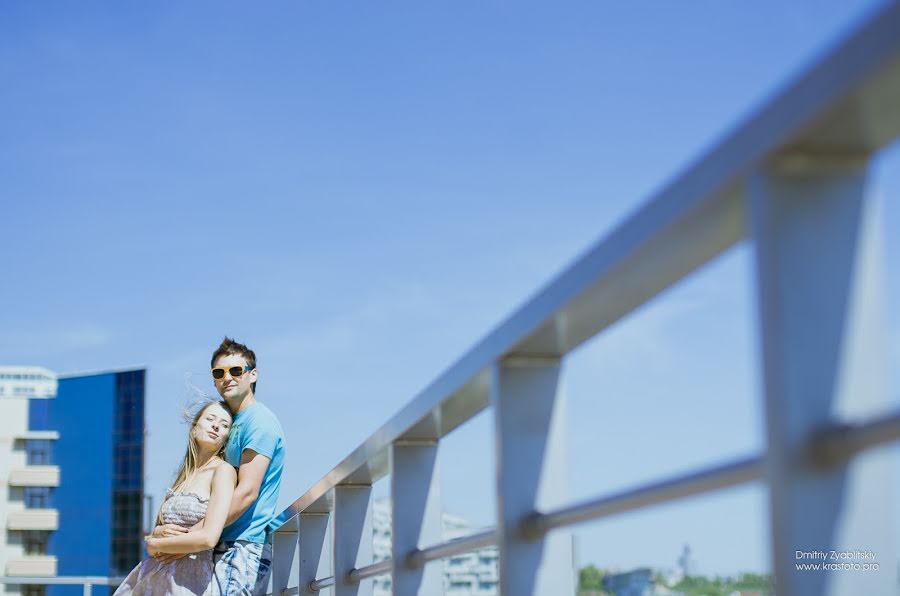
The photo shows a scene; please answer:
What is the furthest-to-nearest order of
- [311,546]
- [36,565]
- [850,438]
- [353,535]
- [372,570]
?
[36,565], [311,546], [353,535], [372,570], [850,438]

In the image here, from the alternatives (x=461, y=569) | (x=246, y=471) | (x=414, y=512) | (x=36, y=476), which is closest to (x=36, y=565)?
(x=36, y=476)

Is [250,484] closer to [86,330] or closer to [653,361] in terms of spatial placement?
[653,361]

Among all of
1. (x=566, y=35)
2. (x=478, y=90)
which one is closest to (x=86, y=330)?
(x=478, y=90)

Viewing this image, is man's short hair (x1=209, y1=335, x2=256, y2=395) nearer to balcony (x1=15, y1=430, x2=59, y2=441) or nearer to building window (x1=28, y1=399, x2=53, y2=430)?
balcony (x1=15, y1=430, x2=59, y2=441)

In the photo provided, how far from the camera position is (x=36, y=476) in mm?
50219

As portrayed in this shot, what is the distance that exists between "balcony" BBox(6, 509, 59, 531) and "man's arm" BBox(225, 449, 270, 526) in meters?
47.6

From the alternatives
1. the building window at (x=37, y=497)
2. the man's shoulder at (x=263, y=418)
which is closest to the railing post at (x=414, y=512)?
the man's shoulder at (x=263, y=418)

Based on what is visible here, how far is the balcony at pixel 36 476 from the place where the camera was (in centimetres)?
4966

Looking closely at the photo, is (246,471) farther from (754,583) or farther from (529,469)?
(754,583)

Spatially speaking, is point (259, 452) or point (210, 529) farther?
point (259, 452)

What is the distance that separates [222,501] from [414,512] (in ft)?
2.41

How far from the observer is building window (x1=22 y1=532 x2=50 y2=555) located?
48.1 metres

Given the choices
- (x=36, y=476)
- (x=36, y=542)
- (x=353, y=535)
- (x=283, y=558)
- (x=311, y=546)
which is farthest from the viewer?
(x=36, y=476)

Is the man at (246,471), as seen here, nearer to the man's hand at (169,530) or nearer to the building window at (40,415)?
the man's hand at (169,530)
